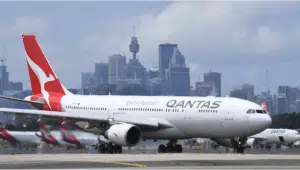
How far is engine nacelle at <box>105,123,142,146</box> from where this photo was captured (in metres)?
66.4

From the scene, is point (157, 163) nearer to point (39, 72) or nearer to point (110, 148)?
point (110, 148)

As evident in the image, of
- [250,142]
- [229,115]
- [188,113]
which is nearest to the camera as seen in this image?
[229,115]

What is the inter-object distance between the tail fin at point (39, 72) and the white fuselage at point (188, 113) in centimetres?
483

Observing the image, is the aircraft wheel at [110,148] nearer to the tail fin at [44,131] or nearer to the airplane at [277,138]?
the tail fin at [44,131]

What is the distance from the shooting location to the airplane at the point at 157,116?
65500 millimetres

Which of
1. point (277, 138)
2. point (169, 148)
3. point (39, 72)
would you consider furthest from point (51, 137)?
point (277, 138)

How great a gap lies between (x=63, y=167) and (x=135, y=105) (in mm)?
31262

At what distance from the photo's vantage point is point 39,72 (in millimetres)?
78812

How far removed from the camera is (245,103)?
65875mm

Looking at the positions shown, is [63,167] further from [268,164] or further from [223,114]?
[223,114]

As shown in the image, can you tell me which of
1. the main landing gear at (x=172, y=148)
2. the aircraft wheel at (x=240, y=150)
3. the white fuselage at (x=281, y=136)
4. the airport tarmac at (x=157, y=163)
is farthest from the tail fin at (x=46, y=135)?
the airport tarmac at (x=157, y=163)

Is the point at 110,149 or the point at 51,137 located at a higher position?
the point at 51,137

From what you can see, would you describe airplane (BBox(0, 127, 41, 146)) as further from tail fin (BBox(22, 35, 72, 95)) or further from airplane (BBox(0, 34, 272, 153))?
airplane (BBox(0, 34, 272, 153))

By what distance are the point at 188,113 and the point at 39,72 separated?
17977mm
